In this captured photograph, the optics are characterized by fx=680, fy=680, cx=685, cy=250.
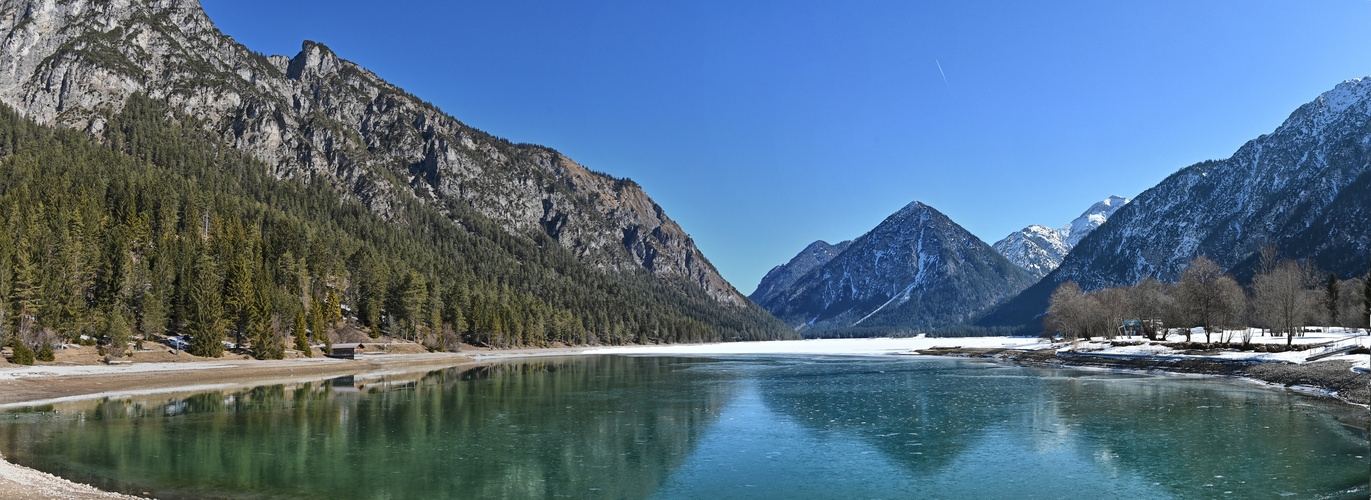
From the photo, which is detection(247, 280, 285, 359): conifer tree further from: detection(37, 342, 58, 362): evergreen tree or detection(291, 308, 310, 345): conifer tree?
detection(37, 342, 58, 362): evergreen tree

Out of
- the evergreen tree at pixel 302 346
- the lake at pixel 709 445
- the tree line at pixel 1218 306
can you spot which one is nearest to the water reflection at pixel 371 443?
the lake at pixel 709 445

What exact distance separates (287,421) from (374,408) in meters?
6.85

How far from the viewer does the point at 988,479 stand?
73.5 ft

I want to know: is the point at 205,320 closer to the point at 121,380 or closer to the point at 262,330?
the point at 262,330

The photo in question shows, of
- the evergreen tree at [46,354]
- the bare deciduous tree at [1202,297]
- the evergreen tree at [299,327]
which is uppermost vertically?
the bare deciduous tree at [1202,297]

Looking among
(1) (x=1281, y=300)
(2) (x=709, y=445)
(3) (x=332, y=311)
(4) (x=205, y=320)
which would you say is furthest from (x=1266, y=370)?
(3) (x=332, y=311)

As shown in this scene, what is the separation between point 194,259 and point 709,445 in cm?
9246

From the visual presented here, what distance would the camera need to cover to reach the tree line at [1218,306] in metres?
89.1

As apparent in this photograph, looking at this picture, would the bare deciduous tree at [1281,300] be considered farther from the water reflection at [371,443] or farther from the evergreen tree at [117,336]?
the evergreen tree at [117,336]

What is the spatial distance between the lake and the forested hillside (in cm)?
3545

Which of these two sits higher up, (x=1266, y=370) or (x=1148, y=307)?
(x=1148, y=307)

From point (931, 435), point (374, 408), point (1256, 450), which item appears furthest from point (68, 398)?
point (1256, 450)

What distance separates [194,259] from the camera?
92.4m

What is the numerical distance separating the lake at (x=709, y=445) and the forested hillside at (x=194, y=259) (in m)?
35.4
